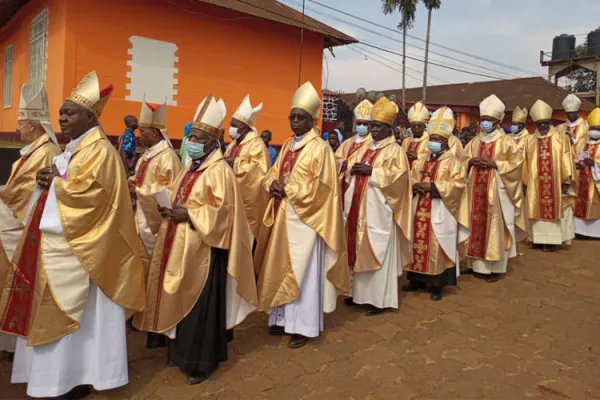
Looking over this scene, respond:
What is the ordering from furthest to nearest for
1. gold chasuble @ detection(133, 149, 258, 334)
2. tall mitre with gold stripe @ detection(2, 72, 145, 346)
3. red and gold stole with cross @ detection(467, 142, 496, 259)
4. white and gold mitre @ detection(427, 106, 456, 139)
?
red and gold stole with cross @ detection(467, 142, 496, 259) → white and gold mitre @ detection(427, 106, 456, 139) → gold chasuble @ detection(133, 149, 258, 334) → tall mitre with gold stripe @ detection(2, 72, 145, 346)

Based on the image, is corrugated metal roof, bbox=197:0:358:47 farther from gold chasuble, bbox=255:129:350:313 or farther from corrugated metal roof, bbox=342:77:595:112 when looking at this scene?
corrugated metal roof, bbox=342:77:595:112

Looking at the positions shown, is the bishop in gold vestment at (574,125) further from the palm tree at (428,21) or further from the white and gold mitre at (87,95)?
the palm tree at (428,21)

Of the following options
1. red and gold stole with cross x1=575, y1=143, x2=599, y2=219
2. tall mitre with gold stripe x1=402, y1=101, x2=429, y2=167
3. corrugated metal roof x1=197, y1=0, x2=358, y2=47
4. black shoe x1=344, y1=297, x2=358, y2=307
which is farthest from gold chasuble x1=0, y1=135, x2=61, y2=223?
red and gold stole with cross x1=575, y1=143, x2=599, y2=219

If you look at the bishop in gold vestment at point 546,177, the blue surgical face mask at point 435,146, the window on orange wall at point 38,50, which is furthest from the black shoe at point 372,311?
the window on orange wall at point 38,50

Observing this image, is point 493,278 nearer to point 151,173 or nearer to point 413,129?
point 413,129

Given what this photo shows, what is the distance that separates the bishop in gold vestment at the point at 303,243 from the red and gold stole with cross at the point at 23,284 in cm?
198

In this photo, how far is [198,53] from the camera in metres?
12.6

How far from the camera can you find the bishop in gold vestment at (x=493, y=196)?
706cm

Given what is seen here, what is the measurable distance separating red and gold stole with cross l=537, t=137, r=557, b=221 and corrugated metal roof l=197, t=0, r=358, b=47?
24.3 ft

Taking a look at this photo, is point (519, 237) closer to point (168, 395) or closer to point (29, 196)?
point (168, 395)

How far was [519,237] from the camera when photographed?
800cm

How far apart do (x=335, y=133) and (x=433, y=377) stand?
9.67 meters

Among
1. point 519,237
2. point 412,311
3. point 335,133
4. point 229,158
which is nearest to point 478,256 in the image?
point 519,237

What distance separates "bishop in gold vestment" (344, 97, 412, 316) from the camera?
5492 mm
